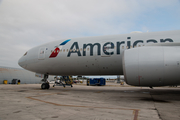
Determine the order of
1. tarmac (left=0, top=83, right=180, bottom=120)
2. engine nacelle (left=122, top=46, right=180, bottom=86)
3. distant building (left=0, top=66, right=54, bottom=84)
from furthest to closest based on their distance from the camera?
distant building (left=0, top=66, right=54, bottom=84)
engine nacelle (left=122, top=46, right=180, bottom=86)
tarmac (left=0, top=83, right=180, bottom=120)

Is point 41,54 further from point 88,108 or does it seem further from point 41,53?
point 88,108

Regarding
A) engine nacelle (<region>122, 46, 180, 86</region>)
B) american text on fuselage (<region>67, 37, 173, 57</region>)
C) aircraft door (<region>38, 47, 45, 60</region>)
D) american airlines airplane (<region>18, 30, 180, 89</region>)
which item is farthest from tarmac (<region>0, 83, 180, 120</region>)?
aircraft door (<region>38, 47, 45, 60</region>)

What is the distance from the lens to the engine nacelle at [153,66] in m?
7.41

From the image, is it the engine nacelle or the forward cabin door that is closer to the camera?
the engine nacelle

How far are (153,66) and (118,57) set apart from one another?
14.5 feet

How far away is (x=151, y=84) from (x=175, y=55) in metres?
2.04

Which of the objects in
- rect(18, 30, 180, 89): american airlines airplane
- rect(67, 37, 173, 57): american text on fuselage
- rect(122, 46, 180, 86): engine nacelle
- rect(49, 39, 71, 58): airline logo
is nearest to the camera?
rect(122, 46, 180, 86): engine nacelle

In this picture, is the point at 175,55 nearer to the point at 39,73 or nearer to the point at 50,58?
the point at 50,58

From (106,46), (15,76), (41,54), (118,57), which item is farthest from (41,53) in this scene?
(15,76)

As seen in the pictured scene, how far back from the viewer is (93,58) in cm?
1270

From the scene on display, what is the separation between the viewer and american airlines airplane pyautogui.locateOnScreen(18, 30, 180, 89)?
756 centimetres

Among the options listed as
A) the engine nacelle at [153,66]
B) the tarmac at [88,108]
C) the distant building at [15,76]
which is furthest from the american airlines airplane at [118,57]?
the distant building at [15,76]

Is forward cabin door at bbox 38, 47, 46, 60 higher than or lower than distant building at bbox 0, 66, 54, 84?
higher

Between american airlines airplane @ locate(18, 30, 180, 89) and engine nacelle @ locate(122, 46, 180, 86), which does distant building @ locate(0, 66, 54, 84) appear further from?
engine nacelle @ locate(122, 46, 180, 86)
